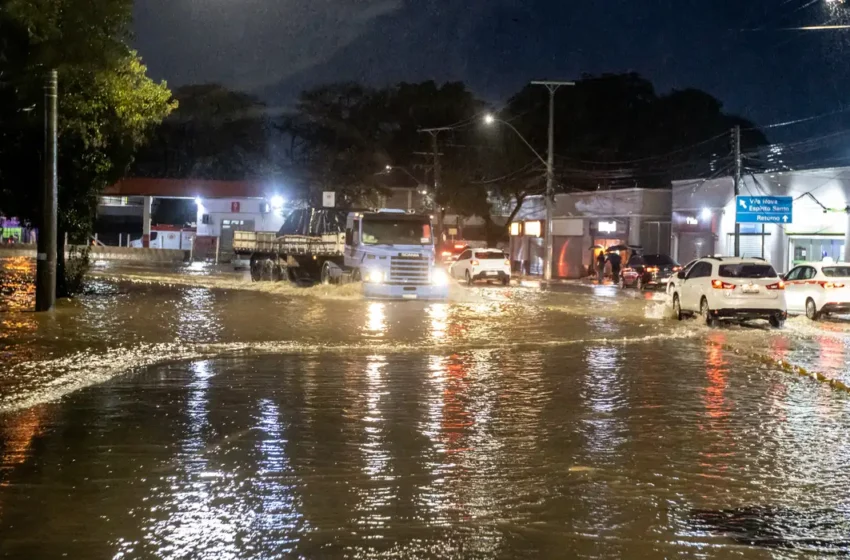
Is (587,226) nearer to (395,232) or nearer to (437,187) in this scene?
(437,187)

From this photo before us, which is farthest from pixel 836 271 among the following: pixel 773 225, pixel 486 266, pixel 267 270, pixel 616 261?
pixel 616 261

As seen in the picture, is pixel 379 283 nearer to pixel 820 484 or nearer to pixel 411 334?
pixel 411 334

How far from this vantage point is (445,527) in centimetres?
684

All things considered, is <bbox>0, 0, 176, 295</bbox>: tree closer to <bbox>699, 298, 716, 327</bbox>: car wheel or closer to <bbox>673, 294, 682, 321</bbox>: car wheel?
<bbox>673, 294, 682, 321</bbox>: car wheel

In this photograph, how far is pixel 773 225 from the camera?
1706 inches

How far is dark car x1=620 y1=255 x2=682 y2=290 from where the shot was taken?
4228cm

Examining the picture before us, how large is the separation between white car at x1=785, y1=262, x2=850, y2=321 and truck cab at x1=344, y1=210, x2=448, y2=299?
33.0 feet

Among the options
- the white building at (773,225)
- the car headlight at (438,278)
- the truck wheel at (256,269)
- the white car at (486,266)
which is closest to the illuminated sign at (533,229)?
the white building at (773,225)

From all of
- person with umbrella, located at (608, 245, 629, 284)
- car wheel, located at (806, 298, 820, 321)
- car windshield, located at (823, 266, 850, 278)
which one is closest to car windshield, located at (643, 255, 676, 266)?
person with umbrella, located at (608, 245, 629, 284)

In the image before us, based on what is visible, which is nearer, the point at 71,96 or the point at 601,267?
the point at 71,96

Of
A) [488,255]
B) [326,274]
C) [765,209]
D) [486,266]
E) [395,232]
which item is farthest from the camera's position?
[488,255]

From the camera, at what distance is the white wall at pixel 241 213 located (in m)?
73.9

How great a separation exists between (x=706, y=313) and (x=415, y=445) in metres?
14.9

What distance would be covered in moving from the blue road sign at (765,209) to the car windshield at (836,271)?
16.0 meters
